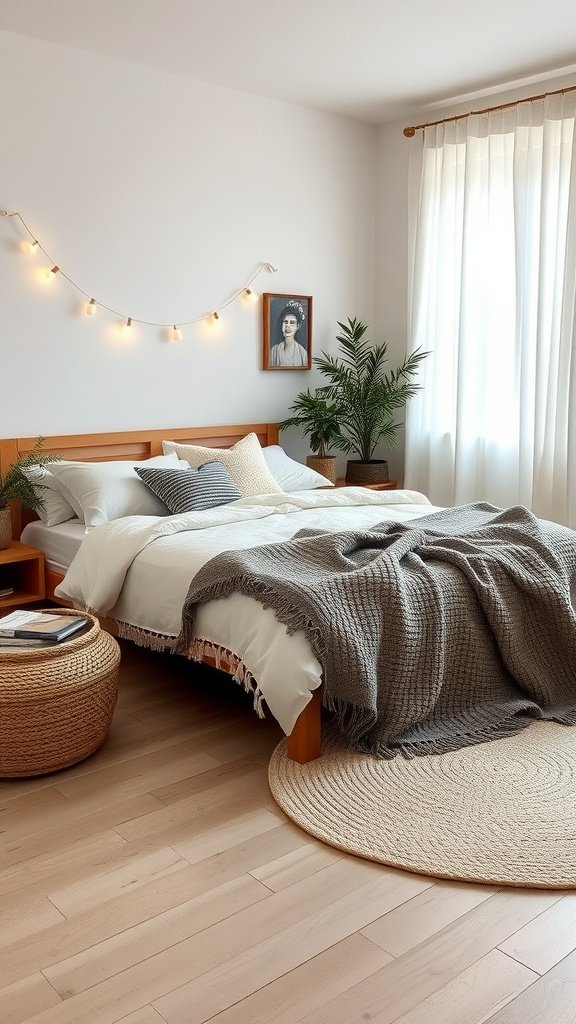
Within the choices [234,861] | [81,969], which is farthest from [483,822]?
[81,969]

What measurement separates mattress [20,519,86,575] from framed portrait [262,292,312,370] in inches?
70.2

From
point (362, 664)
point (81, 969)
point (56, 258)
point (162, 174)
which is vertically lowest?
point (81, 969)

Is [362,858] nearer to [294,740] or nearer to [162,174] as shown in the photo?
[294,740]

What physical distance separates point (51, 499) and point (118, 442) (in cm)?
60

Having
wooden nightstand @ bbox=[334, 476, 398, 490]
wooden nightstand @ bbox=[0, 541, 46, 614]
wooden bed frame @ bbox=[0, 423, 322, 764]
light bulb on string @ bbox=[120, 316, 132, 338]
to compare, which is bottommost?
wooden nightstand @ bbox=[0, 541, 46, 614]

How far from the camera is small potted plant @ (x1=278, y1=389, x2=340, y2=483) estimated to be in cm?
524

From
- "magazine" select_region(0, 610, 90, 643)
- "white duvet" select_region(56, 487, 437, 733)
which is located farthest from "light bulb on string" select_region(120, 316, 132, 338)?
"magazine" select_region(0, 610, 90, 643)

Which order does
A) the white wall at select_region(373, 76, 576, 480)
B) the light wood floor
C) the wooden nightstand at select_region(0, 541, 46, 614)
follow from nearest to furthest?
the light wood floor, the wooden nightstand at select_region(0, 541, 46, 614), the white wall at select_region(373, 76, 576, 480)

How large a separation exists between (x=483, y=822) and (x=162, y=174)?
3.70 meters

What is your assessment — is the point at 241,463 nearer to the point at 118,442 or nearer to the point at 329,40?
the point at 118,442

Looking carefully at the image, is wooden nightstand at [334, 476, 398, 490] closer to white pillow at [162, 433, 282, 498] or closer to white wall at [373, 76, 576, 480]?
white wall at [373, 76, 576, 480]

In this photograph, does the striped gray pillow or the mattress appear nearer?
the mattress

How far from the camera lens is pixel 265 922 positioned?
201 centimetres

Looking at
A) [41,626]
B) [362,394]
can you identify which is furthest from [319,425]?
[41,626]
